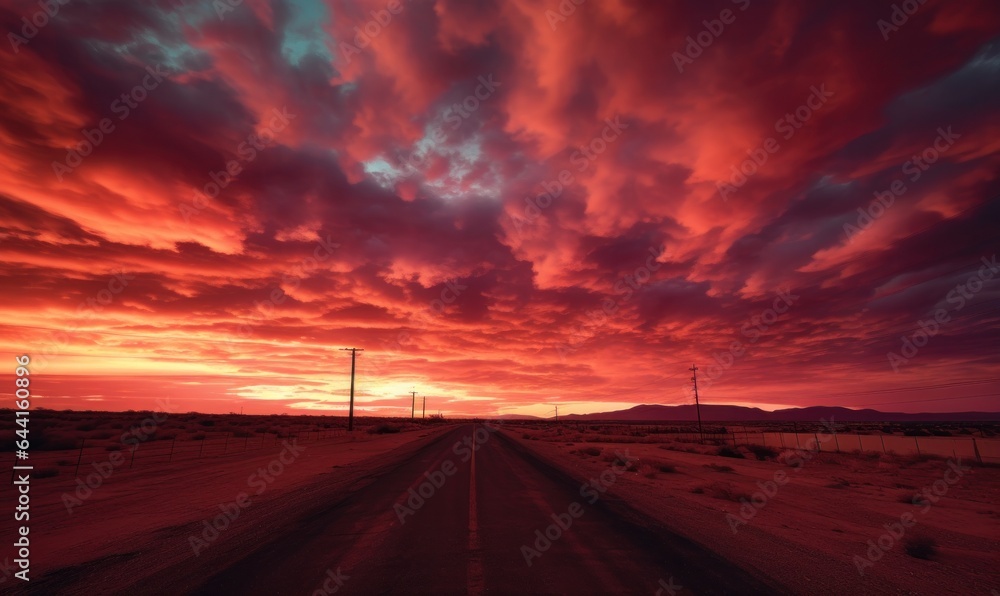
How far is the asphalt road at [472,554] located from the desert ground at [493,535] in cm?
4

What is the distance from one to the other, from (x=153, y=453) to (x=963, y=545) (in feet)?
128

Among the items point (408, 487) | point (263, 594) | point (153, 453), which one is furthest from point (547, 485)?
point (153, 453)

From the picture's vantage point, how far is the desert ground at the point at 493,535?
5.83 m

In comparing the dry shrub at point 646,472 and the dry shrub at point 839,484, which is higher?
the dry shrub at point 646,472

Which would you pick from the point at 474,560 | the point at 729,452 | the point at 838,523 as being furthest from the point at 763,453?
the point at 474,560

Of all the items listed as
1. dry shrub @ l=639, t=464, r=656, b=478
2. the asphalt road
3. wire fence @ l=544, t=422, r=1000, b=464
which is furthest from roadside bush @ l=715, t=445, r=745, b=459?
the asphalt road

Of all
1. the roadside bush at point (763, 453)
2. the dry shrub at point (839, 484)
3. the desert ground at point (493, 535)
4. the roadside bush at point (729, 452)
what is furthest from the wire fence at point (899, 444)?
the dry shrub at point (839, 484)

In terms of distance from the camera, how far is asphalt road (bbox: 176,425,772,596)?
18.0ft

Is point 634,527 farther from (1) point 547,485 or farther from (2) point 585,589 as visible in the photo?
(1) point 547,485

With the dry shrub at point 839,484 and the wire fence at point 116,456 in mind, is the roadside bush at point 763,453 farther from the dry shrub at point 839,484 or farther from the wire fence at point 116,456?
the wire fence at point 116,456

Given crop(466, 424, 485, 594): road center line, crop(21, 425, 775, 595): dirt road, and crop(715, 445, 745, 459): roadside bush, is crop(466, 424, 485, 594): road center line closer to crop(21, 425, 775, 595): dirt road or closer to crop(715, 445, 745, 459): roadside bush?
crop(21, 425, 775, 595): dirt road

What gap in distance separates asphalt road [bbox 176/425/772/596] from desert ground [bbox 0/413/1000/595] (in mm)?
42

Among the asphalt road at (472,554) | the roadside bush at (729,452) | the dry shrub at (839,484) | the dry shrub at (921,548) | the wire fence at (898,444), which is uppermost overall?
the asphalt road at (472,554)

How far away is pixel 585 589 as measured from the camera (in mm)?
5367
